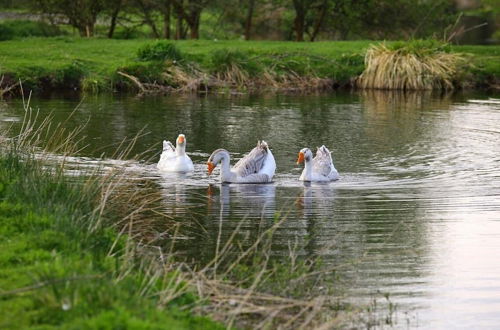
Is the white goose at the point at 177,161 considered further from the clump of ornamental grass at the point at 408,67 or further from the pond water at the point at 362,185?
the clump of ornamental grass at the point at 408,67

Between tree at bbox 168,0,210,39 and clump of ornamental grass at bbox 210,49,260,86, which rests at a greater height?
tree at bbox 168,0,210,39

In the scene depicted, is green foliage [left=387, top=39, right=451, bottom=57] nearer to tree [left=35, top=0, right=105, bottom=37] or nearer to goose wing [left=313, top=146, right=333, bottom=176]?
tree [left=35, top=0, right=105, bottom=37]

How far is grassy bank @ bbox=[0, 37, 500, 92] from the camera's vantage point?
3366cm

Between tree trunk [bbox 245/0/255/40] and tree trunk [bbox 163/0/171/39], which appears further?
tree trunk [bbox 245/0/255/40]

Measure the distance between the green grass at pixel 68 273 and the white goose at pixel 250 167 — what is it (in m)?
6.73

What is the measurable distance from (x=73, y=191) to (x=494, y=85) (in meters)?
28.1

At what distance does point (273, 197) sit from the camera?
58.4ft

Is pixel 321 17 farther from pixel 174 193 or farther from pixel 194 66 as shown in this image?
pixel 174 193

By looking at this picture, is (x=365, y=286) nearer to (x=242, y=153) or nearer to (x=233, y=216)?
(x=233, y=216)

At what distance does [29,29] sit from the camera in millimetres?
44719

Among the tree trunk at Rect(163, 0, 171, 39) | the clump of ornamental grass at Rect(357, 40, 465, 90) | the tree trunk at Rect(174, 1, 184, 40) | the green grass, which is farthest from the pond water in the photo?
the tree trunk at Rect(163, 0, 171, 39)

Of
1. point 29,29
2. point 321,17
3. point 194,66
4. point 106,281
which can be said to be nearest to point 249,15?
point 321,17

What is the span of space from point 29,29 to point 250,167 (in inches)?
1094

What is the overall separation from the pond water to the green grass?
179 centimetres
